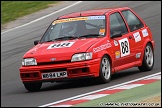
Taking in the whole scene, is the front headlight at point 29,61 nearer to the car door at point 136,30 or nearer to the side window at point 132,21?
the car door at point 136,30

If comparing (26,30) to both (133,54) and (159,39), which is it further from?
(133,54)

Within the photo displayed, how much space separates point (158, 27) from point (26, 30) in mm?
4912

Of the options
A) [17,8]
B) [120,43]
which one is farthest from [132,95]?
[17,8]

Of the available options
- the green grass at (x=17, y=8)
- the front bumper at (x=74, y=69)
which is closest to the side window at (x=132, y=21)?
the front bumper at (x=74, y=69)

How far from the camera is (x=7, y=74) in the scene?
627 inches

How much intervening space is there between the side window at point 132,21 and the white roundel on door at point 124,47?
628 mm

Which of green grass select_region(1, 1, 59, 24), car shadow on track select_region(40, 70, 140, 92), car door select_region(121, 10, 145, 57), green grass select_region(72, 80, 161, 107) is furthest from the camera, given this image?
green grass select_region(1, 1, 59, 24)

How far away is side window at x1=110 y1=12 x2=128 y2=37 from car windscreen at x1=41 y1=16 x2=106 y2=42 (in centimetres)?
25

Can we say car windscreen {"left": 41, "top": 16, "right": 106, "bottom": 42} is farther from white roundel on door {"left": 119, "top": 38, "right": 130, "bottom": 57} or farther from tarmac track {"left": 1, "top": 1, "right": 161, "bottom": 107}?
tarmac track {"left": 1, "top": 1, "right": 161, "bottom": 107}

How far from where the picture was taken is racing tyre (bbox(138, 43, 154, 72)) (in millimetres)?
14320

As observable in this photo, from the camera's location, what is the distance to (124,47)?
13516 millimetres

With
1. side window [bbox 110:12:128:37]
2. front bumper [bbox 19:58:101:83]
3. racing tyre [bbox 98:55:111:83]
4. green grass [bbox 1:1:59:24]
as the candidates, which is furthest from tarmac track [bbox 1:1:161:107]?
green grass [bbox 1:1:59:24]

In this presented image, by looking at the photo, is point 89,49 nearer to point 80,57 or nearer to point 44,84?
point 80,57

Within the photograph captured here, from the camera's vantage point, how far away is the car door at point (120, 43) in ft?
43.3
